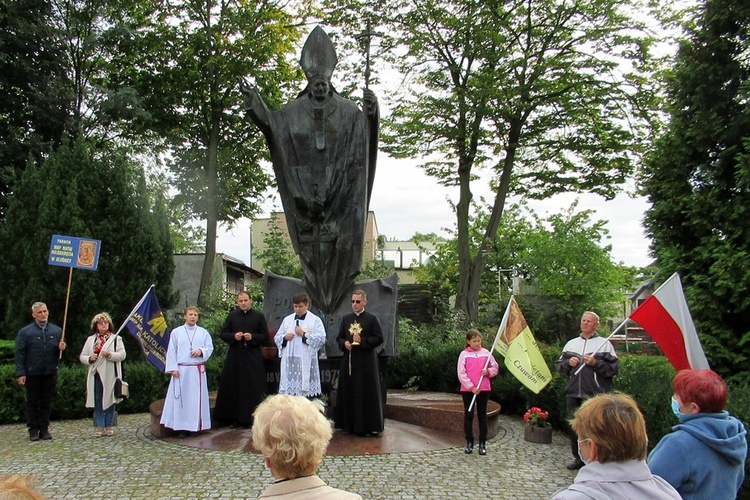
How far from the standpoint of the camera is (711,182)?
A: 1027 cm

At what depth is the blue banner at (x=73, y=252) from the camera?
10.6 metres

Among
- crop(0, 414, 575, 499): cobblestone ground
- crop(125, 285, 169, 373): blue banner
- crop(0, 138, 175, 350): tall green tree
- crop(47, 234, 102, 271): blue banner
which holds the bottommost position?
crop(0, 414, 575, 499): cobblestone ground

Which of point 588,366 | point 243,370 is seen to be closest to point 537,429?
point 588,366

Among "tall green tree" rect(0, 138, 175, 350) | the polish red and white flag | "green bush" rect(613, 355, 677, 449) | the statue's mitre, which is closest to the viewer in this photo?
the polish red and white flag

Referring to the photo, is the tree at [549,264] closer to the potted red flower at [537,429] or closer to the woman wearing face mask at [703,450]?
the potted red flower at [537,429]

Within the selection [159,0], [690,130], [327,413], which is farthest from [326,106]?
[159,0]

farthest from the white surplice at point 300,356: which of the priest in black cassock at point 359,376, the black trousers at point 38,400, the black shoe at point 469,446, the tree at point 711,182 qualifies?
the tree at point 711,182

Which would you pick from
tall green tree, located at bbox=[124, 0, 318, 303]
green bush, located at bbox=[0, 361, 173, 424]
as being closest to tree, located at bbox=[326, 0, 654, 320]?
tall green tree, located at bbox=[124, 0, 318, 303]

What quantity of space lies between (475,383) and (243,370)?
3.04m

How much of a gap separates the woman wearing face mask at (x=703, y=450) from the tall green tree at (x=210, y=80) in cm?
2227

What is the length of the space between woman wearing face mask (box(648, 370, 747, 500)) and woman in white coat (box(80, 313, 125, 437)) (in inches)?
315

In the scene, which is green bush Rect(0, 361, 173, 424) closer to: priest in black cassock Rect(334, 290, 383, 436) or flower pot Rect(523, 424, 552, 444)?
priest in black cassock Rect(334, 290, 383, 436)

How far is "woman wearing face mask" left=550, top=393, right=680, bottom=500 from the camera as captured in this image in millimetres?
2525

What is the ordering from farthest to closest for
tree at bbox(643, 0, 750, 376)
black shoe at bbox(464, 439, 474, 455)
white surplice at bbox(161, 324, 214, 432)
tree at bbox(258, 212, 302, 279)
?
tree at bbox(258, 212, 302, 279)
tree at bbox(643, 0, 750, 376)
white surplice at bbox(161, 324, 214, 432)
black shoe at bbox(464, 439, 474, 455)
